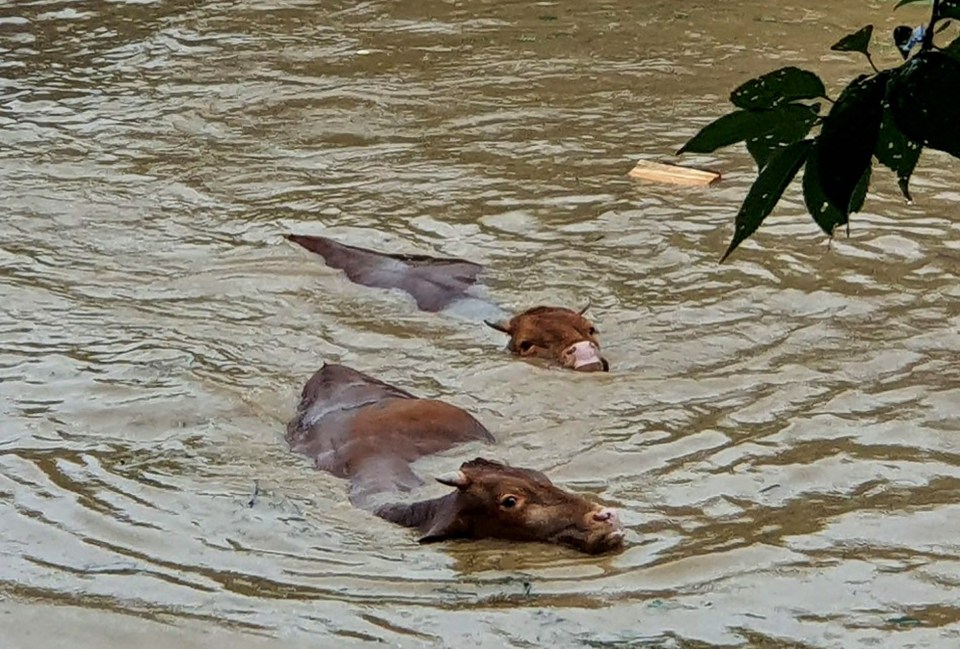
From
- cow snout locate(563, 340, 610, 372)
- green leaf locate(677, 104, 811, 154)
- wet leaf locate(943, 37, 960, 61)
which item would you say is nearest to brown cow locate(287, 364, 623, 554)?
cow snout locate(563, 340, 610, 372)

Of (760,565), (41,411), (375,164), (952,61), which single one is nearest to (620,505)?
(760,565)

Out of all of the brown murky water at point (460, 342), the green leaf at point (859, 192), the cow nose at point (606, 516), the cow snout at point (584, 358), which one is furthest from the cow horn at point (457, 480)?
the green leaf at point (859, 192)

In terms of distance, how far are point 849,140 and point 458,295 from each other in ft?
19.4

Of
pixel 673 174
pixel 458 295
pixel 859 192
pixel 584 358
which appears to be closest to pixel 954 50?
pixel 859 192

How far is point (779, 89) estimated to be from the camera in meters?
1.49

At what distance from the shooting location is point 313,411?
5.83 meters

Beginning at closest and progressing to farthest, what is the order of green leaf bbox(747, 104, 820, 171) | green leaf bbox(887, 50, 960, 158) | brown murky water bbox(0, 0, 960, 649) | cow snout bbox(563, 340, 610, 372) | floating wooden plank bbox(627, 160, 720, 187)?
green leaf bbox(887, 50, 960, 158) → green leaf bbox(747, 104, 820, 171) → brown murky water bbox(0, 0, 960, 649) → cow snout bbox(563, 340, 610, 372) → floating wooden plank bbox(627, 160, 720, 187)

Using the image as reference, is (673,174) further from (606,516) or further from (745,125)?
(745,125)

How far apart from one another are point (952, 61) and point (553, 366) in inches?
202

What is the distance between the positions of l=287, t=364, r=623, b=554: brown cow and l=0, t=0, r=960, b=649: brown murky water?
7cm

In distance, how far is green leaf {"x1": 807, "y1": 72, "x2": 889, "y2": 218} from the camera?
1.36 m

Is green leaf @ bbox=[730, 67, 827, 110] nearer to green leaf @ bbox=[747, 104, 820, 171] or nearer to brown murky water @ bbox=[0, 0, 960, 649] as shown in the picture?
green leaf @ bbox=[747, 104, 820, 171]

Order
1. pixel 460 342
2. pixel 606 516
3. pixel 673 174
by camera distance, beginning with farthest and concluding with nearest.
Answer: pixel 673 174 → pixel 460 342 → pixel 606 516

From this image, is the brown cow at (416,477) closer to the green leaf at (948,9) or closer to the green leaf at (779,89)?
the green leaf at (779,89)
